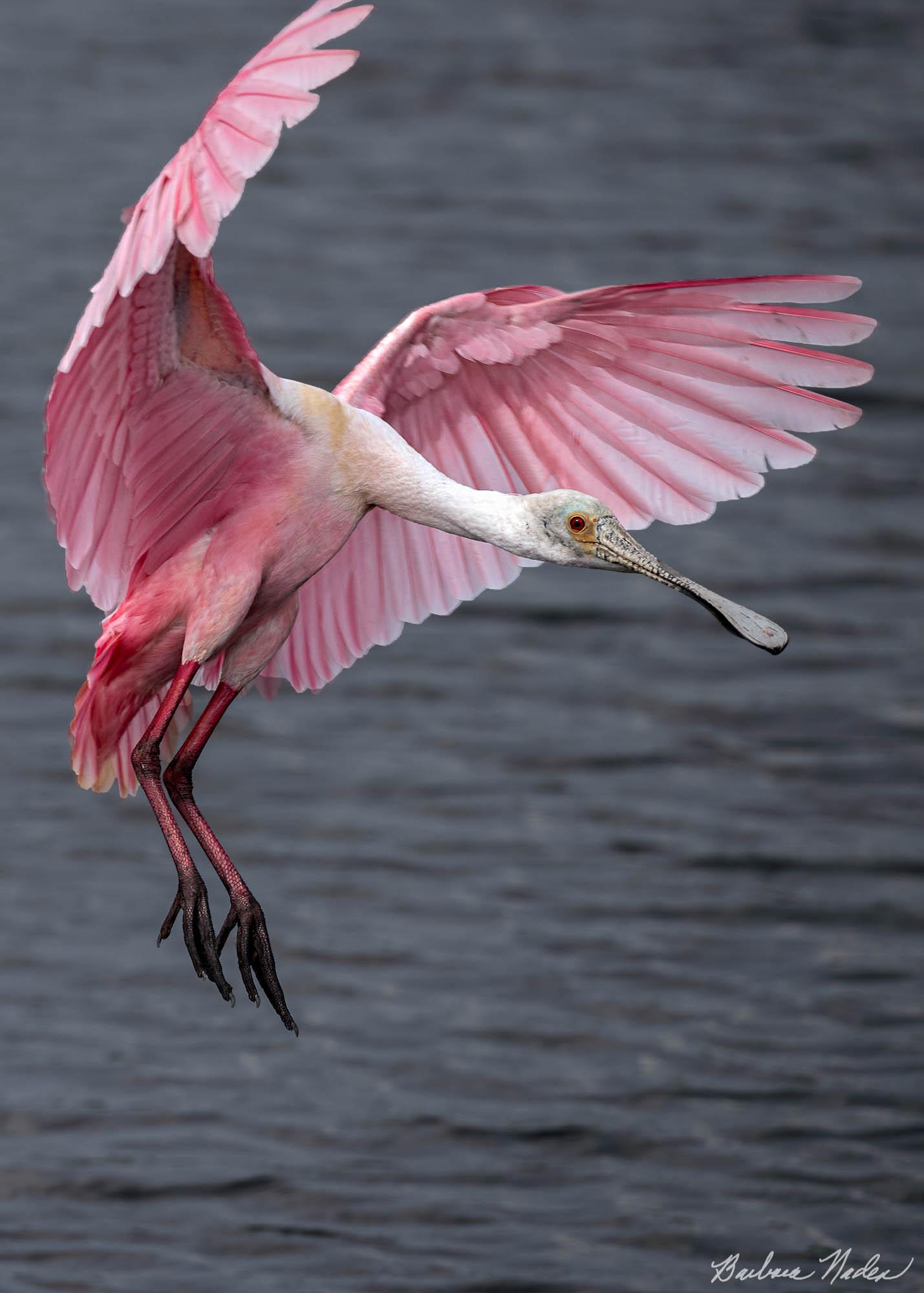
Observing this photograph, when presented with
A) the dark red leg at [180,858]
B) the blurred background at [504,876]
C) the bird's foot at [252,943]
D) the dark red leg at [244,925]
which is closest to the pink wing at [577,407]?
the dark red leg at [180,858]

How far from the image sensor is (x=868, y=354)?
1995 centimetres

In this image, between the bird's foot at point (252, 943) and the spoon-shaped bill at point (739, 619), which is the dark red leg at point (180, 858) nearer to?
the bird's foot at point (252, 943)

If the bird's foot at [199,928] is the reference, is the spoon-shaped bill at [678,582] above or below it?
above

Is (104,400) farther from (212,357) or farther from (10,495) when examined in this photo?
(10,495)

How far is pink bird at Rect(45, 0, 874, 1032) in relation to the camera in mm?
6840

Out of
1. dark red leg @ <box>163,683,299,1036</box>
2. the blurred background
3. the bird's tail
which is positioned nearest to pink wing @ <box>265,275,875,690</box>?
the bird's tail

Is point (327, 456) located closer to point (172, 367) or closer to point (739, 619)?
point (172, 367)

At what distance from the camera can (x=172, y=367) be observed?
6898 mm

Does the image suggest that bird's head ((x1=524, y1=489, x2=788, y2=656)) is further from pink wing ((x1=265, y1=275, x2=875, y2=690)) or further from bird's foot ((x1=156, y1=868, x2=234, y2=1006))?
bird's foot ((x1=156, y1=868, x2=234, y2=1006))

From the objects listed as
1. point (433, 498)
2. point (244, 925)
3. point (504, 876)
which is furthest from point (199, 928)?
point (504, 876)

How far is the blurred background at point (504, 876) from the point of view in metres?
12.6
